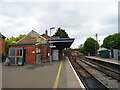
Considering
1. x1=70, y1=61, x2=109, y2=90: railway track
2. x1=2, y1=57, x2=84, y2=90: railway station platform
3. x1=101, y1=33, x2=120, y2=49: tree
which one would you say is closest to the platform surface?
x1=2, y1=57, x2=84, y2=90: railway station platform

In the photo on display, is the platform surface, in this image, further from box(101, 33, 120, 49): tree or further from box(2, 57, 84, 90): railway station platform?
box(101, 33, 120, 49): tree

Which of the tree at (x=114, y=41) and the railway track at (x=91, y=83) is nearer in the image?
the railway track at (x=91, y=83)

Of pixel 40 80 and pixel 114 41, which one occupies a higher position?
pixel 114 41

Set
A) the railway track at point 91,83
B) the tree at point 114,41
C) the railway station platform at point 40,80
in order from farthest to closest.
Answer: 1. the tree at point 114,41
2. the railway track at point 91,83
3. the railway station platform at point 40,80

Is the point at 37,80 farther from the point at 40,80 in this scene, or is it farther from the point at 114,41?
the point at 114,41

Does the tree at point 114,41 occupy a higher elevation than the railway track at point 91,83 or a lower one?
higher

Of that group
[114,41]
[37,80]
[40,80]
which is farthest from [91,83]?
[114,41]

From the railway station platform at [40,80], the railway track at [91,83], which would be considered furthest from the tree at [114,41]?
the railway station platform at [40,80]

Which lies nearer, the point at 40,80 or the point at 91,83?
the point at 40,80

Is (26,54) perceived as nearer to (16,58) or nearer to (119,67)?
(16,58)

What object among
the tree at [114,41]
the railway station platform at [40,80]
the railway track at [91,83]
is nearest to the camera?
the railway station platform at [40,80]

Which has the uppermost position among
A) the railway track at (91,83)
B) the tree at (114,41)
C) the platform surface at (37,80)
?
the tree at (114,41)

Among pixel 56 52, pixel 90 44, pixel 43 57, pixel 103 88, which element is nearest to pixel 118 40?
pixel 90 44

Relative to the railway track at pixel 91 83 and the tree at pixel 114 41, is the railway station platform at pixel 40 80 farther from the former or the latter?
the tree at pixel 114 41
